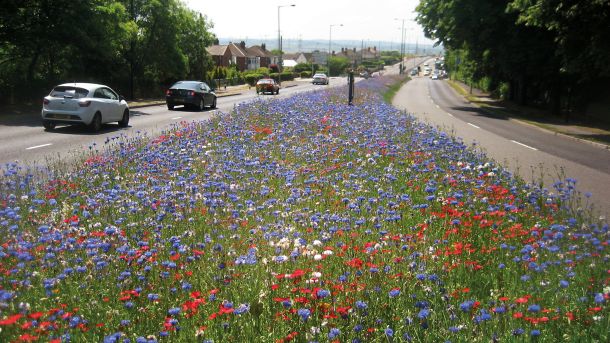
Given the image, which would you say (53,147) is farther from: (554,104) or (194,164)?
(554,104)

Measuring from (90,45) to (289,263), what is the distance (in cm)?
2637

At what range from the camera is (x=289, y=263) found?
4.84 metres

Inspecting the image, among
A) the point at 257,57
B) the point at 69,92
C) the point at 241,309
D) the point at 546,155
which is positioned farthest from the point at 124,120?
the point at 257,57

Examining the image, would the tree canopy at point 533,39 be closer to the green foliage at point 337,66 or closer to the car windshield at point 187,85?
the car windshield at point 187,85

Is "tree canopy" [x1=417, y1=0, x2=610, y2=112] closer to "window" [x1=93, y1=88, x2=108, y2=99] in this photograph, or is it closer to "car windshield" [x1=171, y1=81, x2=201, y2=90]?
"car windshield" [x1=171, y1=81, x2=201, y2=90]

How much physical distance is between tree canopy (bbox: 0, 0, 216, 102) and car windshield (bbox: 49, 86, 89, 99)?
329 inches

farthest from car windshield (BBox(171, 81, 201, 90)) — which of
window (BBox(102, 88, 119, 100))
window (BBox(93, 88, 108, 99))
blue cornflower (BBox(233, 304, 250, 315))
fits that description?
blue cornflower (BBox(233, 304, 250, 315))

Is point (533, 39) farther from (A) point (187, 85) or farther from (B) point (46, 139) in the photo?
(B) point (46, 139)

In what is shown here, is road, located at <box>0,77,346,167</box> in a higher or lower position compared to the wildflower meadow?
lower

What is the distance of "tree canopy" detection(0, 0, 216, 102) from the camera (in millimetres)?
25797

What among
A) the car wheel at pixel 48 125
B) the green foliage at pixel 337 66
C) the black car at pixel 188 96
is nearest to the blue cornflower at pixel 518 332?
the car wheel at pixel 48 125

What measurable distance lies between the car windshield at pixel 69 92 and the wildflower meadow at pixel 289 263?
10534 millimetres

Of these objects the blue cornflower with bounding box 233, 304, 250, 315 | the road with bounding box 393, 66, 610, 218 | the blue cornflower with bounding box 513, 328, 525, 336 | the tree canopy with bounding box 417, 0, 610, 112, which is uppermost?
the tree canopy with bounding box 417, 0, 610, 112

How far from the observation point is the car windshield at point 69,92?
59.2ft
